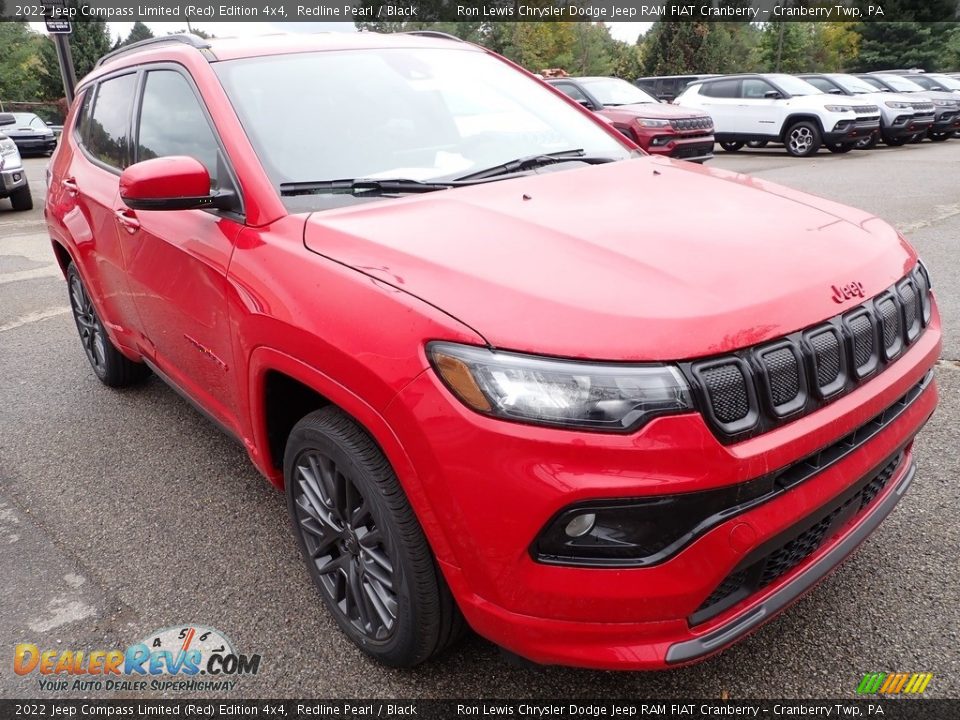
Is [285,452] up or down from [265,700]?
up

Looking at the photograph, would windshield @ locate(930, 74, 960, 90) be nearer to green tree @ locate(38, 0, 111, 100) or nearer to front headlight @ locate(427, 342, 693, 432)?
front headlight @ locate(427, 342, 693, 432)

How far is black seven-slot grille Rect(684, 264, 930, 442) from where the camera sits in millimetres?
1639

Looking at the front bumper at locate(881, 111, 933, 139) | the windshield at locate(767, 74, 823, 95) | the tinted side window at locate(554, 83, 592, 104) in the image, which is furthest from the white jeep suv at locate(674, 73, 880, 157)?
the tinted side window at locate(554, 83, 592, 104)

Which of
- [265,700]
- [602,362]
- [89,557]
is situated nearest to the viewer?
[602,362]

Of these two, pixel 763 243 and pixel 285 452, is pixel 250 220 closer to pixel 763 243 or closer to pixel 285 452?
pixel 285 452

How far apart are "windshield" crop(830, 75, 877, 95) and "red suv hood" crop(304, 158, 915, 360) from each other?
1736 cm

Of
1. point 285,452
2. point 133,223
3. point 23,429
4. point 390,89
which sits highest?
point 390,89

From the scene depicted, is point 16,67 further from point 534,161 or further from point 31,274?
point 534,161

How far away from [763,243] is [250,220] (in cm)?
150

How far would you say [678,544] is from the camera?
1644 millimetres

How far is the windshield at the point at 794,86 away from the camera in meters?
16.2

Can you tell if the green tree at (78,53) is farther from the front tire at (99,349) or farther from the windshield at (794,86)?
the front tire at (99,349)

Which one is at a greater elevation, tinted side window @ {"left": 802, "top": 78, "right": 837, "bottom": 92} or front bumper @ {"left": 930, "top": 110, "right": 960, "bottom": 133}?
tinted side window @ {"left": 802, "top": 78, "right": 837, "bottom": 92}

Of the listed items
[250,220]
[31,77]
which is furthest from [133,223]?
[31,77]
